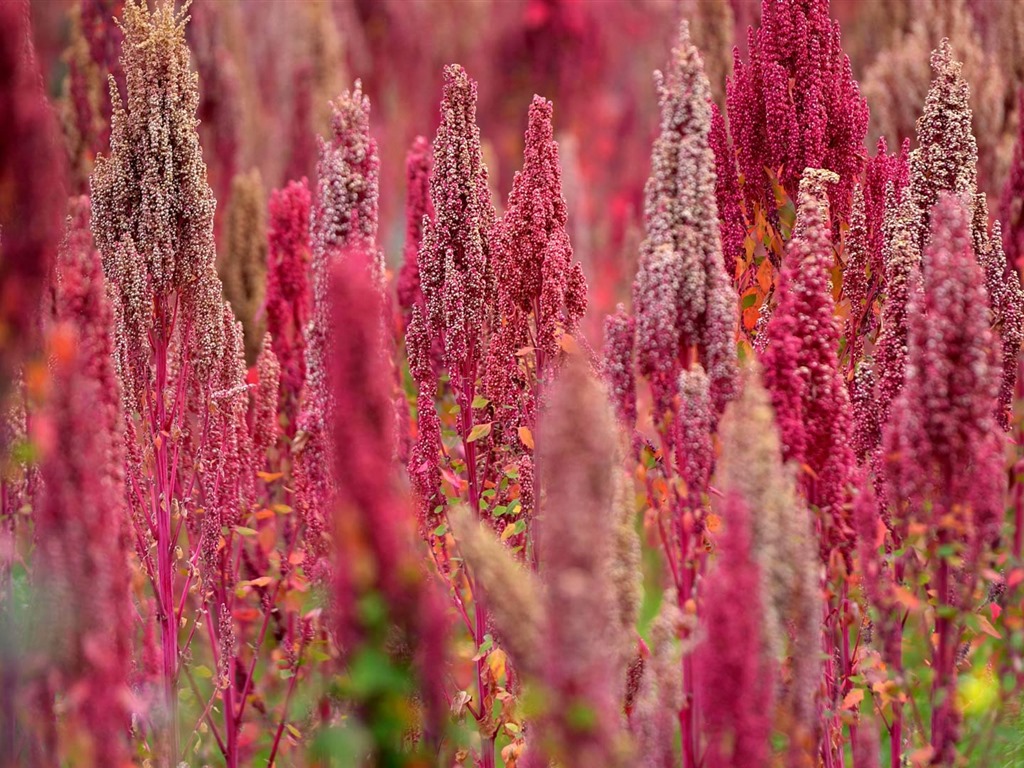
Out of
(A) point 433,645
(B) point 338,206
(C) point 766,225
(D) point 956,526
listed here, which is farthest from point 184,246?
(D) point 956,526

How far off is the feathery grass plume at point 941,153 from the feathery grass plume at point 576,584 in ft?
5.93

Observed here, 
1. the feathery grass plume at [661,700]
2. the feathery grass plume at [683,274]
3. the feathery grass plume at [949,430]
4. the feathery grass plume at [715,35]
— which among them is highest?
the feathery grass plume at [715,35]

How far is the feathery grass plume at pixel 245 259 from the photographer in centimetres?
597

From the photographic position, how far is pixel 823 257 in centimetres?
257

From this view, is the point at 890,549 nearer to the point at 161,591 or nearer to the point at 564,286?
the point at 564,286

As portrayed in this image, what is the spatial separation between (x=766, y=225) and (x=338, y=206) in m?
1.31

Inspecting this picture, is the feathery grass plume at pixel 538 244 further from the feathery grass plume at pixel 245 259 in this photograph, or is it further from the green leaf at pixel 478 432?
the feathery grass plume at pixel 245 259

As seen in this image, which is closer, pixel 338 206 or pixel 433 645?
pixel 433 645

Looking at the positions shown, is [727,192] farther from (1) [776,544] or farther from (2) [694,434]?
(1) [776,544]

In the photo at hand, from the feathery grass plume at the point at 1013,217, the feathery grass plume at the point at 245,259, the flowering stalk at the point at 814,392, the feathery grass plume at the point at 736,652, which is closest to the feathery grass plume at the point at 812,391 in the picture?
the flowering stalk at the point at 814,392

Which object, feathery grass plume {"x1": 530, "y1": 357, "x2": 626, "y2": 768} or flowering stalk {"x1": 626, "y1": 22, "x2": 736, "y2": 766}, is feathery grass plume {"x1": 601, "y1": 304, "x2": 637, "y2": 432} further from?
feathery grass plume {"x1": 530, "y1": 357, "x2": 626, "y2": 768}

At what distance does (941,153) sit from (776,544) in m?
1.67

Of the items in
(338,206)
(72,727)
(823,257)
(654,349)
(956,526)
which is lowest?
(72,727)

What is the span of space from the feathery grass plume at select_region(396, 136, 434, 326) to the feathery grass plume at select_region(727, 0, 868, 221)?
125 centimetres
